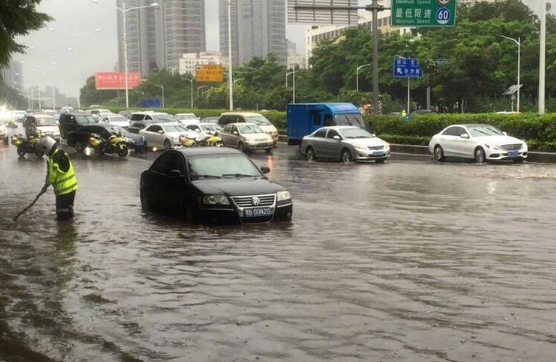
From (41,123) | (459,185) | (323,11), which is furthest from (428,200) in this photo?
(41,123)

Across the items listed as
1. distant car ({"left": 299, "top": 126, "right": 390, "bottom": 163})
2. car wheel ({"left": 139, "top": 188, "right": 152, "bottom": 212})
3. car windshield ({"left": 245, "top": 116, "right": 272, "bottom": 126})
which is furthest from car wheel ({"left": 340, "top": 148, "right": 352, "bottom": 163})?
car wheel ({"left": 139, "top": 188, "right": 152, "bottom": 212})

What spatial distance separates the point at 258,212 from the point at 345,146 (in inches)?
688

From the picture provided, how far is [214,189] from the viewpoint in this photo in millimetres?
13883

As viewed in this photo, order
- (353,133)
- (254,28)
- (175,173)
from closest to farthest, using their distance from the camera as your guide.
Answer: (175,173)
(353,133)
(254,28)

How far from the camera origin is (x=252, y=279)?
945cm

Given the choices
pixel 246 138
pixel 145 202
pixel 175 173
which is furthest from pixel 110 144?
pixel 175 173

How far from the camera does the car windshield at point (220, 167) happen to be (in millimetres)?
14781

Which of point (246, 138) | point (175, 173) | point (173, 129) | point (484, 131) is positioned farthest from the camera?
point (173, 129)

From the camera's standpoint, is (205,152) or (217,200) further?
(205,152)

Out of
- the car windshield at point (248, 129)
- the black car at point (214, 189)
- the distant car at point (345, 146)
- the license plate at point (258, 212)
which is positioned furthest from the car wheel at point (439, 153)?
the license plate at point (258, 212)

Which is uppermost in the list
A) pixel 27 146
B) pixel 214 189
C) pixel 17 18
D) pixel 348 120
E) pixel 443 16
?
pixel 443 16

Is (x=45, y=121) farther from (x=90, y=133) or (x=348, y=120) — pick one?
(x=348, y=120)

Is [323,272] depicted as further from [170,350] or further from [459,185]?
[459,185]

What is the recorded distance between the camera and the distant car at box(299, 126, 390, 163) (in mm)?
30438
